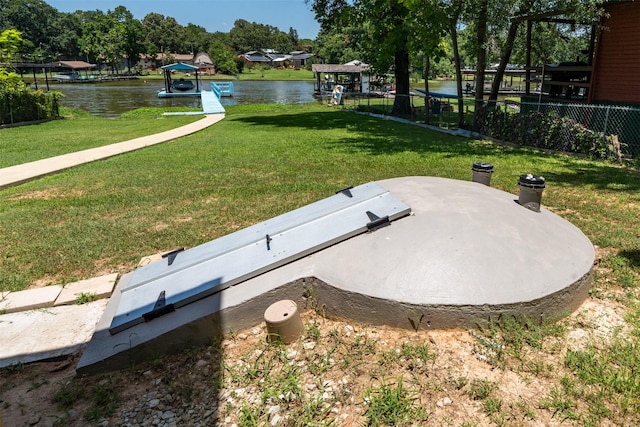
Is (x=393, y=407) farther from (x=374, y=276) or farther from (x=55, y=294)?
(x=55, y=294)

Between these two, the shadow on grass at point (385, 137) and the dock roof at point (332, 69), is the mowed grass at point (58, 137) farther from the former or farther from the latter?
the dock roof at point (332, 69)

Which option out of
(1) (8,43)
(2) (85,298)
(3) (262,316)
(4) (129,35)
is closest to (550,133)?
(3) (262,316)

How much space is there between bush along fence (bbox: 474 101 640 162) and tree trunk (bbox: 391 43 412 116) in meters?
7.60

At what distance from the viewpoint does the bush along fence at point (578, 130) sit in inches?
386

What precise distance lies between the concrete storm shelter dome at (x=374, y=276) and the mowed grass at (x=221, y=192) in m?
1.26

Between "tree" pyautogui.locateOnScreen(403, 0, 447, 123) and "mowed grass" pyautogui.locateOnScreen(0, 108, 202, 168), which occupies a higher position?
"tree" pyautogui.locateOnScreen(403, 0, 447, 123)

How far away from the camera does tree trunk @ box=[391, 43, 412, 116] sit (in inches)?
779

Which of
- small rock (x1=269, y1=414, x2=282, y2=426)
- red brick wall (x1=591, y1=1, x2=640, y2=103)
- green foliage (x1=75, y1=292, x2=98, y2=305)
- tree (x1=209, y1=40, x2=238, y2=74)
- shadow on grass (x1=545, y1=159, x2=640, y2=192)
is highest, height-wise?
tree (x1=209, y1=40, x2=238, y2=74)

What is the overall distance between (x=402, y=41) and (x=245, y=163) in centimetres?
1166

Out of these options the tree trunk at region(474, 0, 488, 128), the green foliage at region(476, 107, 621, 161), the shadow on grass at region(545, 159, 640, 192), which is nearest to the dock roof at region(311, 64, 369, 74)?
the tree trunk at region(474, 0, 488, 128)

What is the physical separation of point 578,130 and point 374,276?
30.6 feet

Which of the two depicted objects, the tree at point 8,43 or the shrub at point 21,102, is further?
the tree at point 8,43

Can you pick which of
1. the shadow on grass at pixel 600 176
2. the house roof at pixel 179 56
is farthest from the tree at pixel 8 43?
the house roof at pixel 179 56

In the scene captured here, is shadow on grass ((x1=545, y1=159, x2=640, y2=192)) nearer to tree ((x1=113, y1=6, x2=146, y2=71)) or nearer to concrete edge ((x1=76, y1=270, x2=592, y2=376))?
concrete edge ((x1=76, y1=270, x2=592, y2=376))
